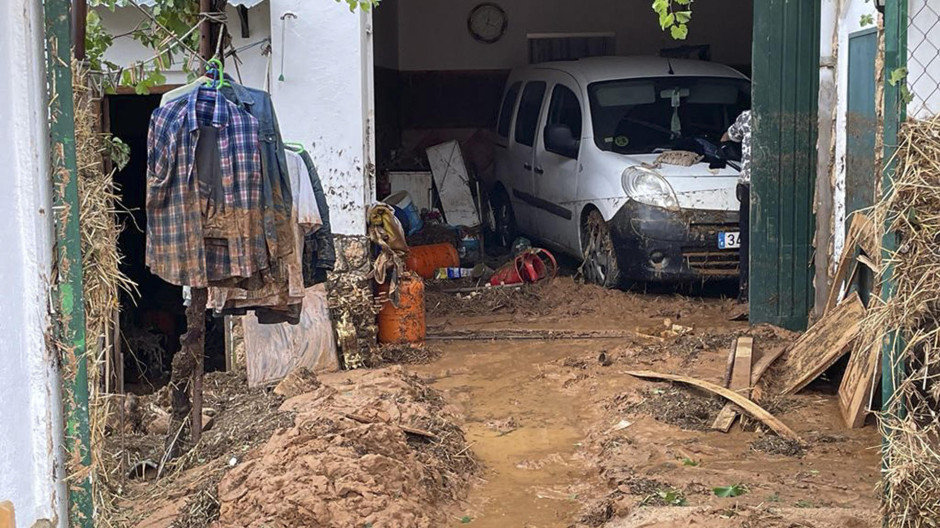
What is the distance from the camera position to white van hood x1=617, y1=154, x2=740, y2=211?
980 cm

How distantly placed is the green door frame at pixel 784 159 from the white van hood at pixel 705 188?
0.91 meters

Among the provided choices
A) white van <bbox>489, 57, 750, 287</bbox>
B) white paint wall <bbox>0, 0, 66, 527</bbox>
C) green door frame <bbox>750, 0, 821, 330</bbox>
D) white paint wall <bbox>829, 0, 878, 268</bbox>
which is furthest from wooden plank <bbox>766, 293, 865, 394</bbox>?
white paint wall <bbox>0, 0, 66, 527</bbox>

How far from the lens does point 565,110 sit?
11258 millimetres

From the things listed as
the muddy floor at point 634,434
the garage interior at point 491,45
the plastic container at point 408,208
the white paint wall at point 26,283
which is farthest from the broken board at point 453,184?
the white paint wall at point 26,283

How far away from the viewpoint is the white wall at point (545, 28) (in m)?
15.9

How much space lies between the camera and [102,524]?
13.0ft

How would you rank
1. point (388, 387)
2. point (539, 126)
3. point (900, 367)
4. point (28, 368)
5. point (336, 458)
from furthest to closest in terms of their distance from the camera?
point (539, 126)
point (388, 387)
point (336, 458)
point (900, 367)
point (28, 368)

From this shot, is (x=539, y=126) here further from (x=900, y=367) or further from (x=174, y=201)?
(x=900, y=367)

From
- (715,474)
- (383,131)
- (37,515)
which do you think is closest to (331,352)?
(715,474)

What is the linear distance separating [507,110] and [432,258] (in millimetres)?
2133

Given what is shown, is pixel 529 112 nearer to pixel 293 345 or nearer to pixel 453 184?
pixel 453 184

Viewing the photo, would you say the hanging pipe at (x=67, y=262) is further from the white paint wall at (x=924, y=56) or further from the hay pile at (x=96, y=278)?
the white paint wall at (x=924, y=56)

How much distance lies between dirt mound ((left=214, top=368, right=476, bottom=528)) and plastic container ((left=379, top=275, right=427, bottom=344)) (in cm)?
207

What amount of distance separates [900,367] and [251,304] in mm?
3472
